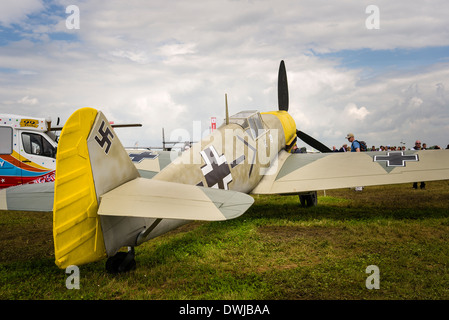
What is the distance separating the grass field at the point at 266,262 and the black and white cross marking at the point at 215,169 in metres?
0.99

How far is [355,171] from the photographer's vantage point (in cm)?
703

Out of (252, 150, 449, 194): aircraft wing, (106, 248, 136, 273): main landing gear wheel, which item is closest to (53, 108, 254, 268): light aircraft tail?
(106, 248, 136, 273): main landing gear wheel

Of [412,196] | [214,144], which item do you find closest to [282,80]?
[412,196]

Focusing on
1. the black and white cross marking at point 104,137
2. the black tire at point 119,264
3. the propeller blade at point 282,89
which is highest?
the propeller blade at point 282,89

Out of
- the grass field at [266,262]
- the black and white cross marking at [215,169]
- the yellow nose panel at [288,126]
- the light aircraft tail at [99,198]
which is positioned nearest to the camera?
the light aircraft tail at [99,198]

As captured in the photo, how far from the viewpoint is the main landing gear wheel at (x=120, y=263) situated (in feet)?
12.8

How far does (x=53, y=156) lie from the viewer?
35.3ft

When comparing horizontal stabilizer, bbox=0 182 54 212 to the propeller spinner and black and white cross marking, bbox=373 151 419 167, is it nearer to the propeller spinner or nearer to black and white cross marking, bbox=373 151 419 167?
black and white cross marking, bbox=373 151 419 167

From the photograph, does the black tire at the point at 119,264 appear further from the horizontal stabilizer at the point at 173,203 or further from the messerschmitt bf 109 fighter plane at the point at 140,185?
the horizontal stabilizer at the point at 173,203

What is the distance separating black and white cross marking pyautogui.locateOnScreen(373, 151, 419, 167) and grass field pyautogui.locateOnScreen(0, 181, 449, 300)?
1.11 meters

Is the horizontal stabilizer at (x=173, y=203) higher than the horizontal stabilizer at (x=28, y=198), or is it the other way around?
the horizontal stabilizer at (x=173, y=203)

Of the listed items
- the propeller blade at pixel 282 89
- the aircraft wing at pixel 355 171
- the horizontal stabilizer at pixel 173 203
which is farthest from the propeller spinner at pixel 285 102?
the horizontal stabilizer at pixel 173 203
